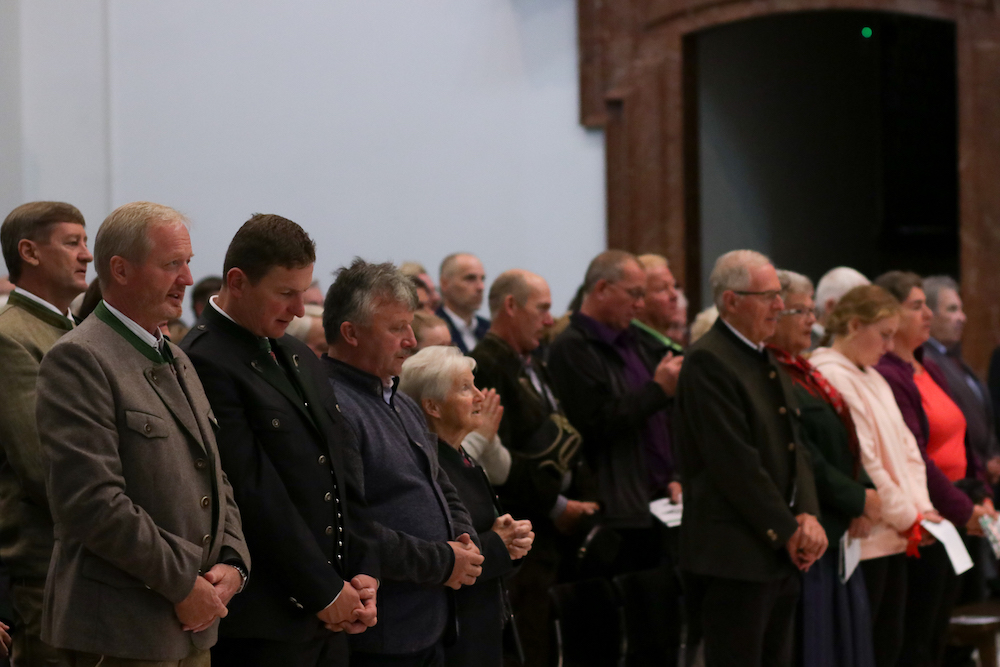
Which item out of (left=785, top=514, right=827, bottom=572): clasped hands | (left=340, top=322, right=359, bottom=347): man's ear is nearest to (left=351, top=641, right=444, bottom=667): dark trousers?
(left=340, top=322, right=359, bottom=347): man's ear

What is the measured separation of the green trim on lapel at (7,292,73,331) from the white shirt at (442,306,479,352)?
306 centimetres

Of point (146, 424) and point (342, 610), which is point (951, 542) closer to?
point (342, 610)

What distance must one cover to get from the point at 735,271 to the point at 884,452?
97cm

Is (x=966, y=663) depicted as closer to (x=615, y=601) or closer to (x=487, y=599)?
(x=615, y=601)

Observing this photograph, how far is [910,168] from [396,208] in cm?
483

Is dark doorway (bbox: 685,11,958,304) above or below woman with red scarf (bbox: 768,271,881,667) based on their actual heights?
above

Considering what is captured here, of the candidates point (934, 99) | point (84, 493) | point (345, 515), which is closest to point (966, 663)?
point (345, 515)

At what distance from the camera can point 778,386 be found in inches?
161

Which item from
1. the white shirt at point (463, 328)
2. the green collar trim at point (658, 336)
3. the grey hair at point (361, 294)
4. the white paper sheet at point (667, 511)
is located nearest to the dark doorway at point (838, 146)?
the white shirt at point (463, 328)

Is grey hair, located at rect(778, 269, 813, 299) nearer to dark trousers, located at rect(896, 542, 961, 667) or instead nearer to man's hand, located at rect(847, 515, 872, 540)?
man's hand, located at rect(847, 515, 872, 540)

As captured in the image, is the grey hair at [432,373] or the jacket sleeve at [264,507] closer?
the jacket sleeve at [264,507]

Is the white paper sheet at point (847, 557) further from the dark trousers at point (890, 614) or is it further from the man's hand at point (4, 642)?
the man's hand at point (4, 642)

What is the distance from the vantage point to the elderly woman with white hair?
126 inches

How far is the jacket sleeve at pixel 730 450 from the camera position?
3.89 m
